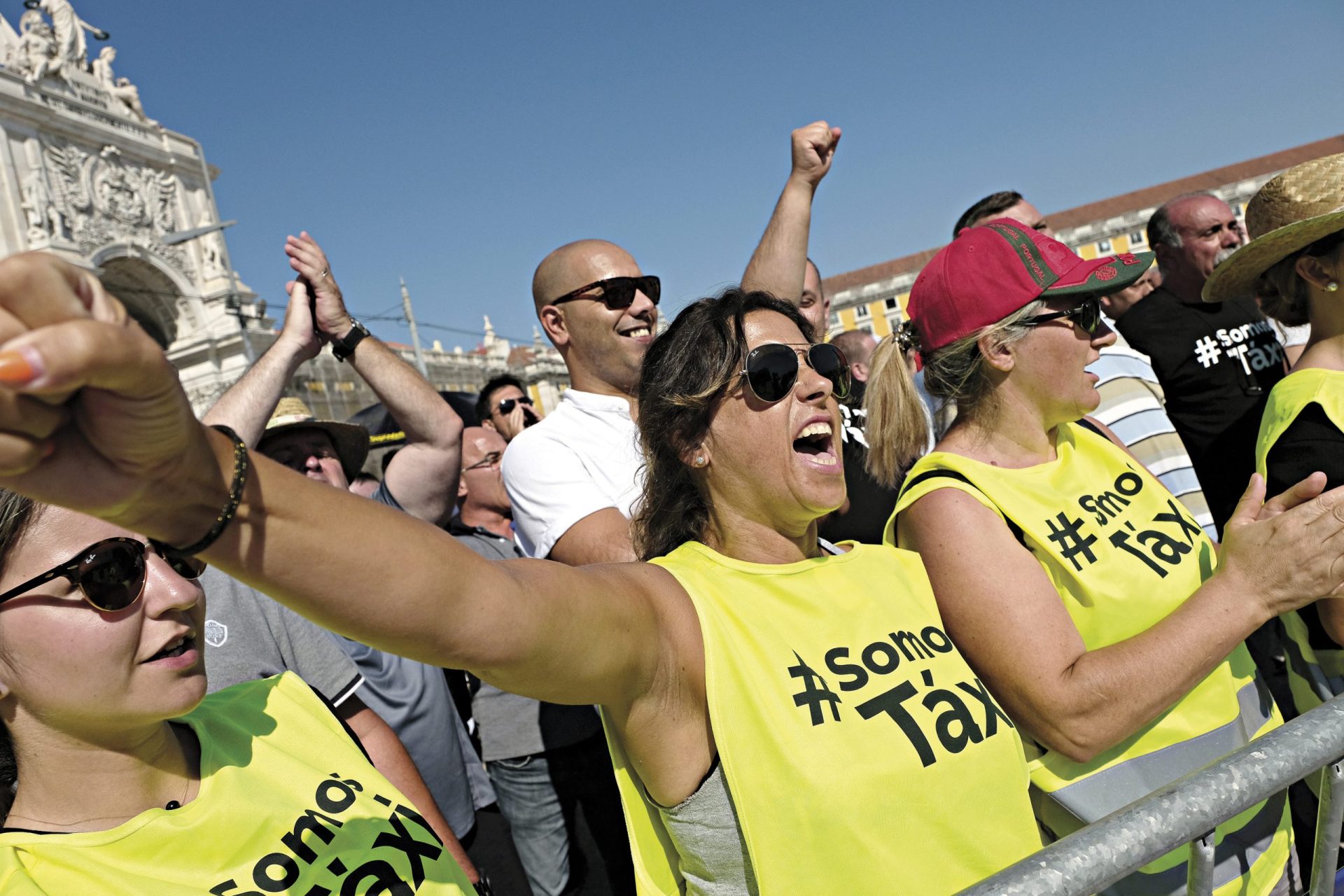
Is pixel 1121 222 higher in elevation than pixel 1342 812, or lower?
higher

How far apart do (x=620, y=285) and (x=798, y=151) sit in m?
0.82

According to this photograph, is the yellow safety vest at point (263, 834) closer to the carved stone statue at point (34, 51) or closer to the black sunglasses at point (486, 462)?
the black sunglasses at point (486, 462)

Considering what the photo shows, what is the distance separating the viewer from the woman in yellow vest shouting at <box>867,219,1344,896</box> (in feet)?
5.92

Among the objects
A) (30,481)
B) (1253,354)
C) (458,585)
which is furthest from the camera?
(1253,354)

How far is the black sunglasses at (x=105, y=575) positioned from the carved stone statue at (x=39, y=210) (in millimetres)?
31884

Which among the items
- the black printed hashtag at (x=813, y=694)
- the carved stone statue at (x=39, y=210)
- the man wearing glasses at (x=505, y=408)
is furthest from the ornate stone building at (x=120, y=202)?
the black printed hashtag at (x=813, y=694)

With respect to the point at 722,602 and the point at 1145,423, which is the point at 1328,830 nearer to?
the point at 722,602

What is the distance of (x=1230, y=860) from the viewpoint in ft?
6.29

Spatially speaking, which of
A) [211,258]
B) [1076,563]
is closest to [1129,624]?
[1076,563]

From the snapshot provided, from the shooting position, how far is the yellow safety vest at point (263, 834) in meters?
1.43

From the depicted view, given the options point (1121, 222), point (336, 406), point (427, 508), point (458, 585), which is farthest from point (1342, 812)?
point (1121, 222)

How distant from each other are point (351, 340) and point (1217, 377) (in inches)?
143

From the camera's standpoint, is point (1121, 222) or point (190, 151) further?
point (1121, 222)

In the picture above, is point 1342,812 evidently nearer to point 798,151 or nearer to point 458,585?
point 458,585
